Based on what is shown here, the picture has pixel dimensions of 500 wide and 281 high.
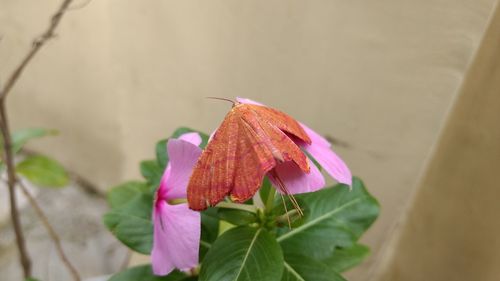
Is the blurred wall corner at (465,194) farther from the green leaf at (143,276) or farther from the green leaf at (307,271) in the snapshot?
the green leaf at (143,276)

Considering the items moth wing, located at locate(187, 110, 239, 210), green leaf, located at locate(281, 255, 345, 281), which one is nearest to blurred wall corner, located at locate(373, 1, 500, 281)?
green leaf, located at locate(281, 255, 345, 281)

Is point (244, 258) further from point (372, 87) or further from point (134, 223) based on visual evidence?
point (372, 87)

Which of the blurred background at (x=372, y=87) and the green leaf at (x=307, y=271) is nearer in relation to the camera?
the green leaf at (x=307, y=271)

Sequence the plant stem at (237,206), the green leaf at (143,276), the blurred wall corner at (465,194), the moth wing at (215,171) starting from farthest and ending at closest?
1. the blurred wall corner at (465,194)
2. the green leaf at (143,276)
3. the plant stem at (237,206)
4. the moth wing at (215,171)

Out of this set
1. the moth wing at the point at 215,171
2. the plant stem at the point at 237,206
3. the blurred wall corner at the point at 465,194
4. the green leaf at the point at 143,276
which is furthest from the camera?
the blurred wall corner at the point at 465,194

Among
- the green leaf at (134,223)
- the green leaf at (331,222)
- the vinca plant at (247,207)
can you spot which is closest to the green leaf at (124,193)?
the vinca plant at (247,207)

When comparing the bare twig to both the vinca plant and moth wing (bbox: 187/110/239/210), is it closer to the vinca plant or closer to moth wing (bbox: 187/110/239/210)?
the vinca plant

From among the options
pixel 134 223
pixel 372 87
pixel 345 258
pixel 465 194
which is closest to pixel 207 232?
pixel 134 223

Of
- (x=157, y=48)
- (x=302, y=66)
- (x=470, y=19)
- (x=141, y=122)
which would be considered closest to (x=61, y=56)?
(x=141, y=122)
